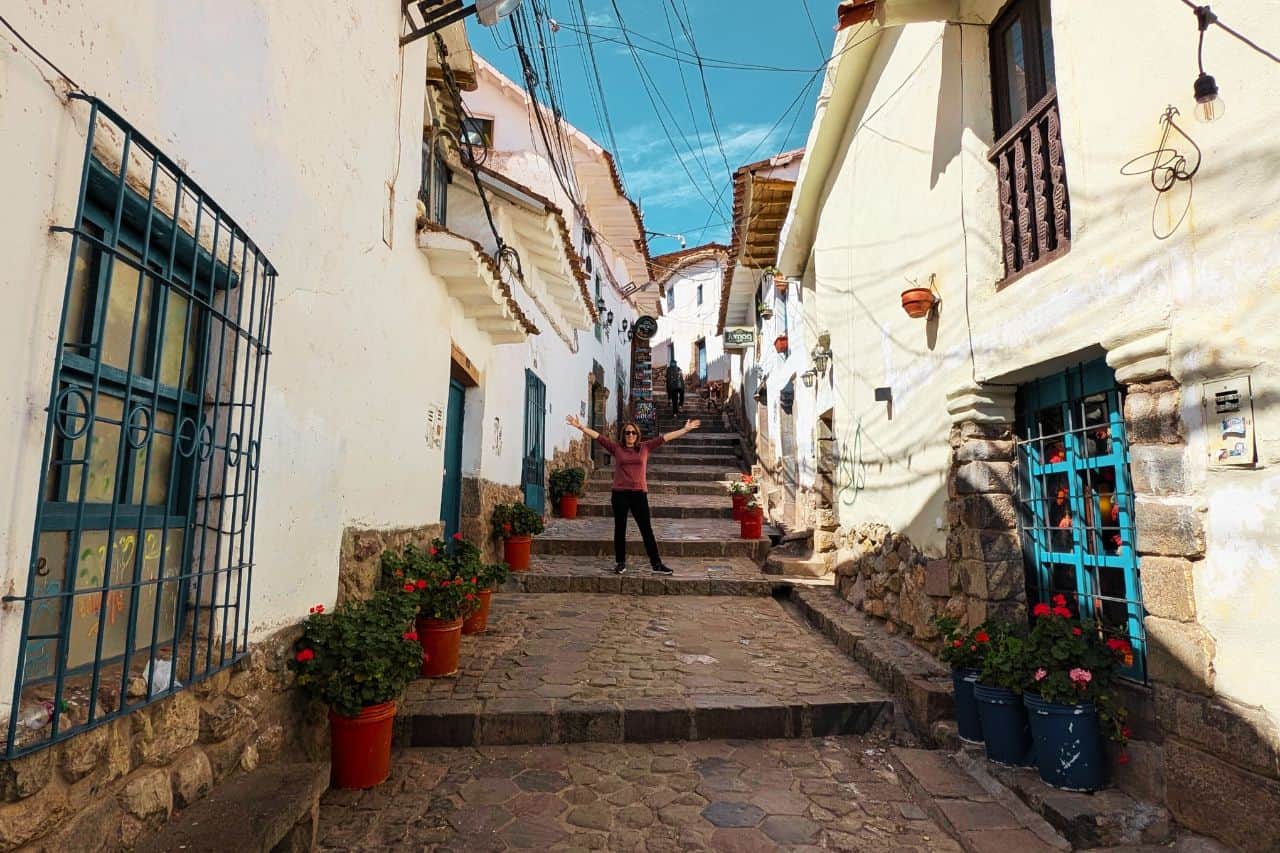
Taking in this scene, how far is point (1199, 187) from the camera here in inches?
102

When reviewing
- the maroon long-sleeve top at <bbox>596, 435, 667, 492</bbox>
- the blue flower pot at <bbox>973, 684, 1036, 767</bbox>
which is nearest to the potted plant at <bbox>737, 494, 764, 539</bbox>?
the maroon long-sleeve top at <bbox>596, 435, 667, 492</bbox>

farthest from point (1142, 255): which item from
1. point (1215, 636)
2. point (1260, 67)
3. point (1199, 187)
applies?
point (1215, 636)

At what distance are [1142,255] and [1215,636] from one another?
1.51 meters

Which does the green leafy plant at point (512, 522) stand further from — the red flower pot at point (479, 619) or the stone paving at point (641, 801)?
the stone paving at point (641, 801)

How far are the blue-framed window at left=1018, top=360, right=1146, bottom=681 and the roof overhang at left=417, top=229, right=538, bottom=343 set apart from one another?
3.82 m

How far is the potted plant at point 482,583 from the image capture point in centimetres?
509

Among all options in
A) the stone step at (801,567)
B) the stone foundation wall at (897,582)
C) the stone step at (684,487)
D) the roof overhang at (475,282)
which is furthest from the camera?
the stone step at (684,487)

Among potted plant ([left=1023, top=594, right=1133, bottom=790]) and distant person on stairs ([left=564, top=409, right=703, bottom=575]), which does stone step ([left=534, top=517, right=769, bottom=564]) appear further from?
potted plant ([left=1023, top=594, right=1133, bottom=790])

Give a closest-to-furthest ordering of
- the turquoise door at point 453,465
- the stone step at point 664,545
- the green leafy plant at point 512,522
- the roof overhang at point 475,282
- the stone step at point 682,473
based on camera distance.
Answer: the roof overhang at point 475,282 → the turquoise door at point 453,465 → the green leafy plant at point 512,522 → the stone step at point 664,545 → the stone step at point 682,473

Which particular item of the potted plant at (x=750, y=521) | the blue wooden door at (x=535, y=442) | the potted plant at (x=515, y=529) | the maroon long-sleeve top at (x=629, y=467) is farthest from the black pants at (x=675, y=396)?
the potted plant at (x=515, y=529)

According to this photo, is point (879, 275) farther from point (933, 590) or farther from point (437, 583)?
point (437, 583)

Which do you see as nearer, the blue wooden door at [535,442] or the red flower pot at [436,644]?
the red flower pot at [436,644]

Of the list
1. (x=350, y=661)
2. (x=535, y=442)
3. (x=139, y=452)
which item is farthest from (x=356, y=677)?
(x=535, y=442)

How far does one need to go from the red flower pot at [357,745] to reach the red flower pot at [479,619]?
82.1 inches
